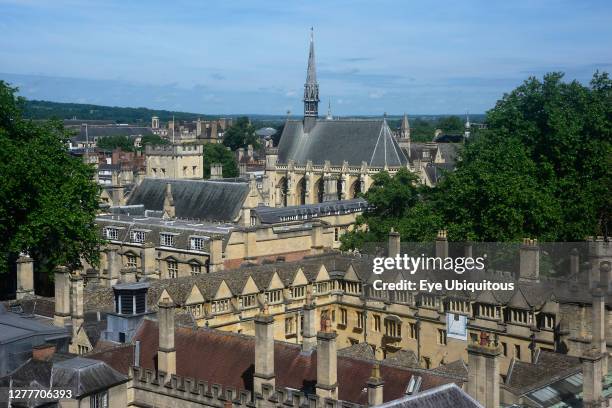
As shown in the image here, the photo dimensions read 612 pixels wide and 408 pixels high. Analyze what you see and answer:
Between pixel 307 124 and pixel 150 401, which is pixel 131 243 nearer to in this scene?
pixel 150 401

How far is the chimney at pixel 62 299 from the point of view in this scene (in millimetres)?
33250

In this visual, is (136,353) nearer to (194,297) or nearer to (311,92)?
(194,297)

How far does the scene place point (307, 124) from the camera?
9631 centimetres

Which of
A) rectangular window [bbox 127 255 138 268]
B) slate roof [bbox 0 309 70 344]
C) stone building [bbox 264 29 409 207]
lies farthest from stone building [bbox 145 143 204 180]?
slate roof [bbox 0 309 70 344]

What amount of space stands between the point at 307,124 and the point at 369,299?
56.2m

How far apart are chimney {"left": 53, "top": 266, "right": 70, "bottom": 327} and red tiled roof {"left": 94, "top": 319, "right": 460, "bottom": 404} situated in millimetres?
3391

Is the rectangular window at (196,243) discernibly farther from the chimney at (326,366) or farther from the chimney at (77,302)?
the chimney at (326,366)

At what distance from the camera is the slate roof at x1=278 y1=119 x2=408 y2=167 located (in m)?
86.8

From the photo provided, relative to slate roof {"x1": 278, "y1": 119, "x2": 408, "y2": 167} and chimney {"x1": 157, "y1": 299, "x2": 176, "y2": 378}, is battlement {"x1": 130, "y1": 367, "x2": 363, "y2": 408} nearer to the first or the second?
chimney {"x1": 157, "y1": 299, "x2": 176, "y2": 378}

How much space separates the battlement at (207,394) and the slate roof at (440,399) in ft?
9.62

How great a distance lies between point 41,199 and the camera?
4522 centimetres

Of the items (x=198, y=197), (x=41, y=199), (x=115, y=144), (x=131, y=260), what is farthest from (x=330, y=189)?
(x=115, y=144)

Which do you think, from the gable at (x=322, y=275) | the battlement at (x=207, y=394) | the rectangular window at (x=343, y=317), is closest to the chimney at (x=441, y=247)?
the rectangular window at (x=343, y=317)

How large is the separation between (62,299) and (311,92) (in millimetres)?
70699
